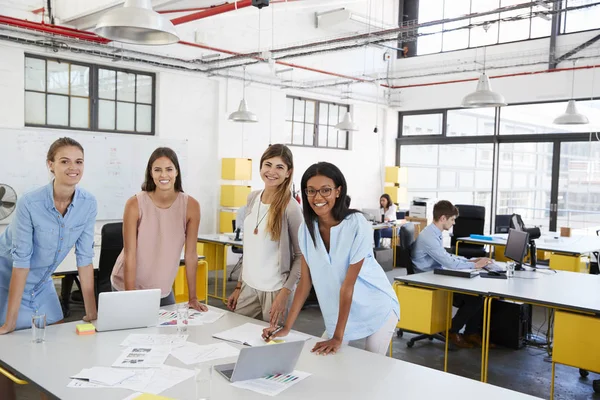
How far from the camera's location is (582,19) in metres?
9.22

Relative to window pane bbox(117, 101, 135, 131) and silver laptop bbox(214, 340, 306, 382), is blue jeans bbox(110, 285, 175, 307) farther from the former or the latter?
window pane bbox(117, 101, 135, 131)

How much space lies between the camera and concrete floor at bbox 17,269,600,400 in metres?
3.87

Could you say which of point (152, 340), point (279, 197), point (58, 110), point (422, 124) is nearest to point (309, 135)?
point (422, 124)

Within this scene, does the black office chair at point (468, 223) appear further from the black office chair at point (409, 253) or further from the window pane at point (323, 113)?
the window pane at point (323, 113)

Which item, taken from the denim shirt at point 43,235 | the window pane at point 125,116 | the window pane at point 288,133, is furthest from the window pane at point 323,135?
the denim shirt at point 43,235

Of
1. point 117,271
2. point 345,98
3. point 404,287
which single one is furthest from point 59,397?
point 345,98

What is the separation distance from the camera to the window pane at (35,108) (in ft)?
22.7

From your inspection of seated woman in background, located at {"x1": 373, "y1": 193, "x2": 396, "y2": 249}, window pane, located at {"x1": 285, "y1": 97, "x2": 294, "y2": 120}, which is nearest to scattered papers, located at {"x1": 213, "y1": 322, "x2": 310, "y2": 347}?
seated woman in background, located at {"x1": 373, "y1": 193, "x2": 396, "y2": 249}

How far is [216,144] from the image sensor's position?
354 inches

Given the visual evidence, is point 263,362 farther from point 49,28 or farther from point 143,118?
point 143,118

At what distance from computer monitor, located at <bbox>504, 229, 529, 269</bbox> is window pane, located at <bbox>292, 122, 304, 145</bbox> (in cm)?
606

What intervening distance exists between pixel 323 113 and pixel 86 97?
488 cm

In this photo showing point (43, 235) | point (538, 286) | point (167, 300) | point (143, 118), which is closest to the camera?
point (43, 235)

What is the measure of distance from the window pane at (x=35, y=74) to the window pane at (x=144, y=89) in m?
1.38
